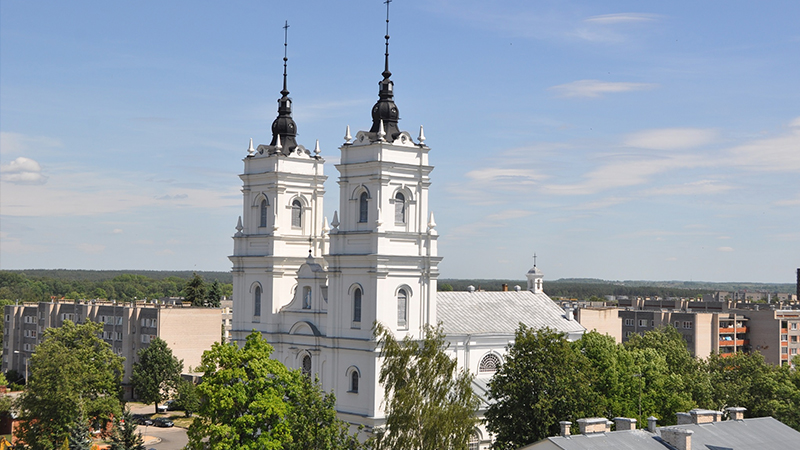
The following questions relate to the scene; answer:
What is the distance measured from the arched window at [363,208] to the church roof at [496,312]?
8.75 metres

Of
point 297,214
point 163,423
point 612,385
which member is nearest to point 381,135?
point 297,214

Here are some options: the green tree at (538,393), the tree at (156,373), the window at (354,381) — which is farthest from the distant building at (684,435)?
the tree at (156,373)

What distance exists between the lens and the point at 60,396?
55719 millimetres

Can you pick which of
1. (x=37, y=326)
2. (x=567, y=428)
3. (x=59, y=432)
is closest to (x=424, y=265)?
(x=567, y=428)

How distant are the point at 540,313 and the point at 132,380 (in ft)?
137

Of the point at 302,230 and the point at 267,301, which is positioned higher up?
the point at 302,230

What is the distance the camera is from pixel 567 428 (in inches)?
1460

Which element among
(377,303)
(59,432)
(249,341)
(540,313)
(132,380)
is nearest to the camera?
(249,341)

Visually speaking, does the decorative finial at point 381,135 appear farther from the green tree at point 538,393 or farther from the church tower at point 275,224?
the green tree at point 538,393

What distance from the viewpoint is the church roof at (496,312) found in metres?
58.3

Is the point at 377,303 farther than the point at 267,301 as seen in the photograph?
No

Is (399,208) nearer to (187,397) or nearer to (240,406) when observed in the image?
(240,406)

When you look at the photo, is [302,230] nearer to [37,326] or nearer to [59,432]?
[59,432]

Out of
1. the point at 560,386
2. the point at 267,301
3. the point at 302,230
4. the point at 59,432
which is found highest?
the point at 302,230
